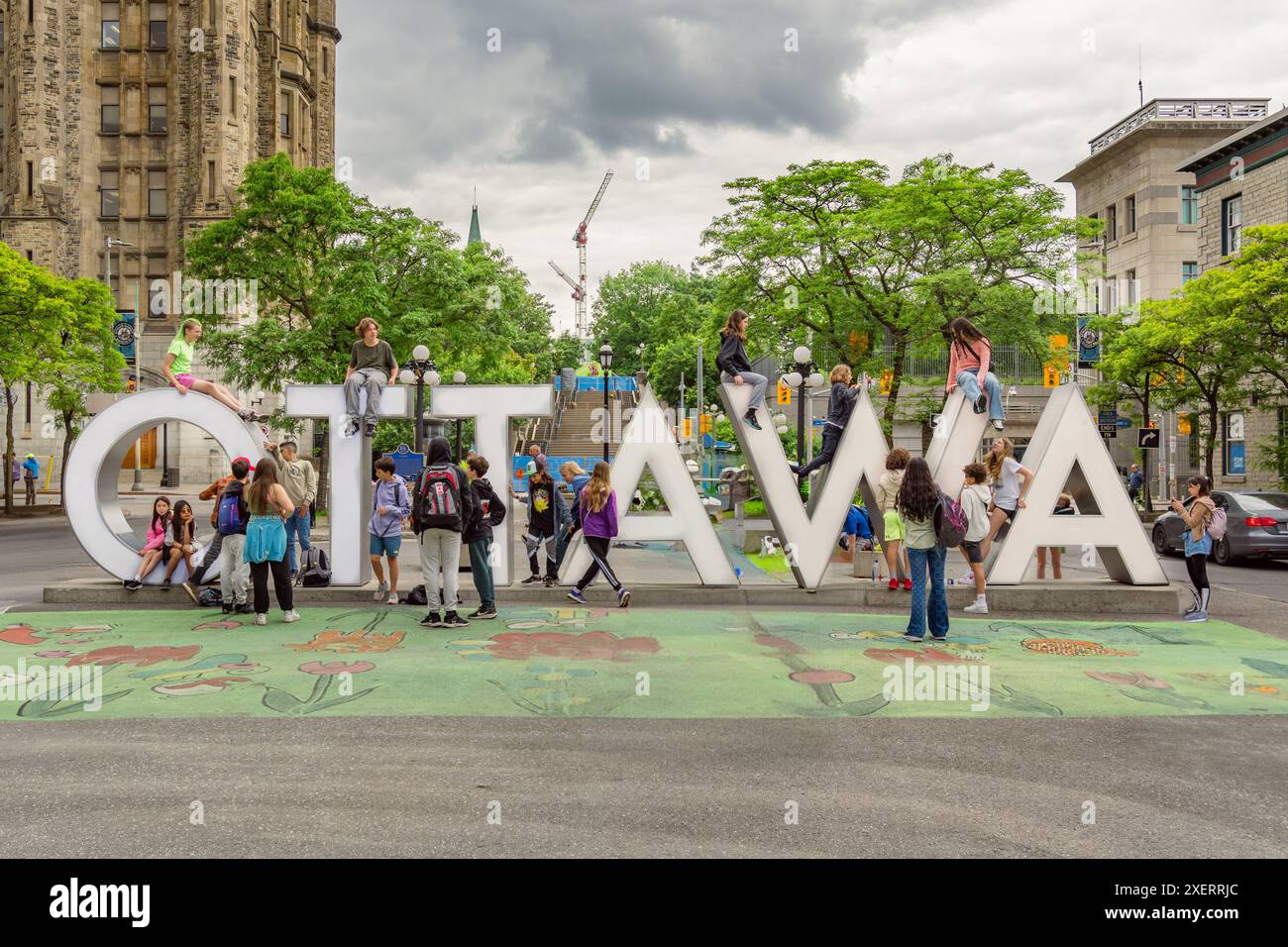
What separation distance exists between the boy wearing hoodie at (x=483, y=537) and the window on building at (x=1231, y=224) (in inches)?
1511

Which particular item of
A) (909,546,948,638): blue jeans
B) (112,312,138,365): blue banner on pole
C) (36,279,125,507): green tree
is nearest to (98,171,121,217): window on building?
(112,312,138,365): blue banner on pole

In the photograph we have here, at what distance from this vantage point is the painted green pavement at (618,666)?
777cm

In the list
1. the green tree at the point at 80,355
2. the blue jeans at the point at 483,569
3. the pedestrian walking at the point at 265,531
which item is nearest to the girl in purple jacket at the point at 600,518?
the blue jeans at the point at 483,569

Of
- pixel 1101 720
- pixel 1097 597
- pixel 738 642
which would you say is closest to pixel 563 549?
pixel 738 642

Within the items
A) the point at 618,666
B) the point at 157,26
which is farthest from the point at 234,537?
the point at 157,26

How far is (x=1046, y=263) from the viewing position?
92.9ft

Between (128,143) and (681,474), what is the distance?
52.4 m

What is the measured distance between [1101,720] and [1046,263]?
78.1 ft

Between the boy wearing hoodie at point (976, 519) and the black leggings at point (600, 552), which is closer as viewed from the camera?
the boy wearing hoodie at point (976, 519)

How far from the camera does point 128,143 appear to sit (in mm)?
53656

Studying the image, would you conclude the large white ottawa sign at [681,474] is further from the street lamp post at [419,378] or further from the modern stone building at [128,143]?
the modern stone building at [128,143]

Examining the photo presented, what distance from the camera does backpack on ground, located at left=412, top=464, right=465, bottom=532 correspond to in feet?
36.4

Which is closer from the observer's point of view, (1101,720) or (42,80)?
(1101,720)
